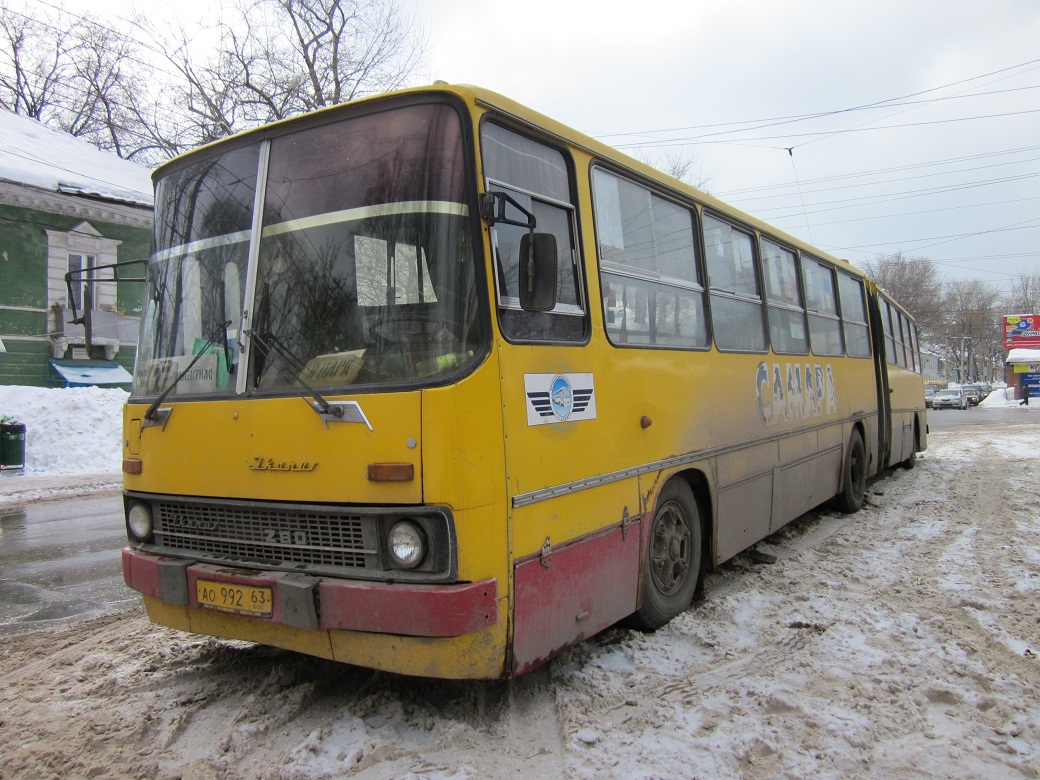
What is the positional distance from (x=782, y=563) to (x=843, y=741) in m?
3.33

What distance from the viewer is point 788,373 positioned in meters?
7.09

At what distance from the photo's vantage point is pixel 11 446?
46.1ft

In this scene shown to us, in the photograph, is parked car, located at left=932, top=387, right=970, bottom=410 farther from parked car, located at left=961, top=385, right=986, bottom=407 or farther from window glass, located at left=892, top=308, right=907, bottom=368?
window glass, located at left=892, top=308, right=907, bottom=368

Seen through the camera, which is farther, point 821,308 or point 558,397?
point 821,308

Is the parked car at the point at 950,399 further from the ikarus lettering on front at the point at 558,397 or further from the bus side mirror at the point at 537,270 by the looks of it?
the bus side mirror at the point at 537,270

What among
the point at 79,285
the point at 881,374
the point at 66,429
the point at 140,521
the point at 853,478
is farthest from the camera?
the point at 79,285

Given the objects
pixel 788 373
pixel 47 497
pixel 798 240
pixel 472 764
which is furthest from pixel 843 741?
pixel 47 497

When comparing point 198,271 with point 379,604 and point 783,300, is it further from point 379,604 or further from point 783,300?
point 783,300

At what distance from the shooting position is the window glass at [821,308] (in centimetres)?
807

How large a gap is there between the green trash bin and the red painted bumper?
42.6ft

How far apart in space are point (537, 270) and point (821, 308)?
5.98 m

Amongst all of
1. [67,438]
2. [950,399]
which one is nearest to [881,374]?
[67,438]

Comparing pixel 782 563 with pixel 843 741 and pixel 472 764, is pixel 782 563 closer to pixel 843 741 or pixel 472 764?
pixel 843 741

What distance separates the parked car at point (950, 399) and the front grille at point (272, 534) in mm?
53766
